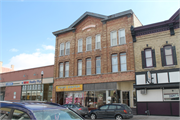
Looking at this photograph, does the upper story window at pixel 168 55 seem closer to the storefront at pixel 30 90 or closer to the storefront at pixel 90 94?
the storefront at pixel 90 94

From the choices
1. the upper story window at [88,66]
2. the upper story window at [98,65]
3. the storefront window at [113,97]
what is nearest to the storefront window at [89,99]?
the storefront window at [113,97]

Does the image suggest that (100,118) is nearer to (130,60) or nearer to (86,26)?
(130,60)

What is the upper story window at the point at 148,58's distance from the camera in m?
19.5

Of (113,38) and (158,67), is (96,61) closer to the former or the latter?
(113,38)

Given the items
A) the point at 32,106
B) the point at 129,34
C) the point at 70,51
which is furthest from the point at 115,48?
the point at 32,106

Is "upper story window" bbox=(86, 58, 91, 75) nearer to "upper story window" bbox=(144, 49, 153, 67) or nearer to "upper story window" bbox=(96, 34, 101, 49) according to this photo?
"upper story window" bbox=(96, 34, 101, 49)

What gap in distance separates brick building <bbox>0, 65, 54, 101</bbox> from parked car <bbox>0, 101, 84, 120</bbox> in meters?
24.0

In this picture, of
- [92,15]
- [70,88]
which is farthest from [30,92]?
[92,15]

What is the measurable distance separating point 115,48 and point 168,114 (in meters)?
9.81

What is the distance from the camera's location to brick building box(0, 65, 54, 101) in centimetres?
2908

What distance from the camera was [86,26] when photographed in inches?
1022

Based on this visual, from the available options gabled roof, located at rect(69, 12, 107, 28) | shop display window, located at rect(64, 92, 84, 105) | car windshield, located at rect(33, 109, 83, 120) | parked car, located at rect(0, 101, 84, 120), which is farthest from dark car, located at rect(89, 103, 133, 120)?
gabled roof, located at rect(69, 12, 107, 28)

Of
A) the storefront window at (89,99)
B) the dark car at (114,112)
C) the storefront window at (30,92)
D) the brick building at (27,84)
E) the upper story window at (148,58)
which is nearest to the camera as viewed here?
the dark car at (114,112)

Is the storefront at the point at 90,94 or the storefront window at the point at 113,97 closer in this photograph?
the storefront window at the point at 113,97
